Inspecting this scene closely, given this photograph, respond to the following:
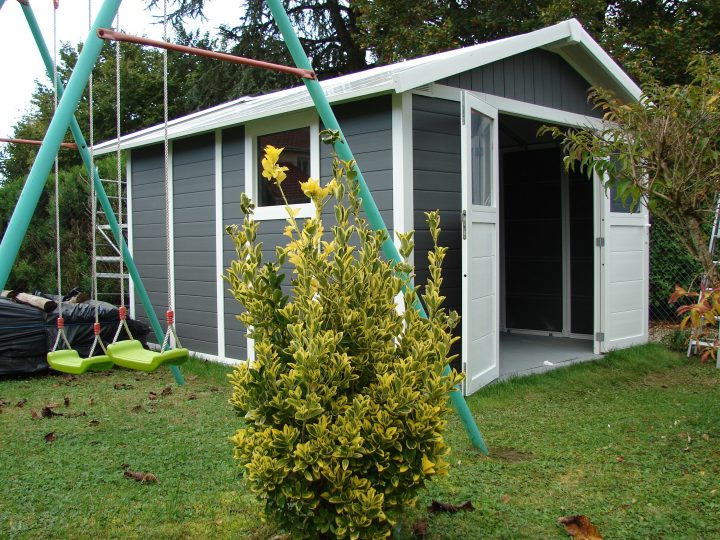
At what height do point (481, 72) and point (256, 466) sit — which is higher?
point (481, 72)

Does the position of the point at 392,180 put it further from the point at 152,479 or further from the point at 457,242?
the point at 152,479

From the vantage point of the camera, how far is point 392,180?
18.4 feet

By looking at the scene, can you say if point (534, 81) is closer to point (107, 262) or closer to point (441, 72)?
point (441, 72)

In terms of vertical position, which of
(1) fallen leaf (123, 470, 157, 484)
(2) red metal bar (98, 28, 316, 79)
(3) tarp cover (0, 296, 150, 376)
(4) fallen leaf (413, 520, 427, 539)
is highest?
(2) red metal bar (98, 28, 316, 79)

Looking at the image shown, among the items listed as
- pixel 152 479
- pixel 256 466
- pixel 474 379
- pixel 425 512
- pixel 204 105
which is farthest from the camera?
pixel 204 105

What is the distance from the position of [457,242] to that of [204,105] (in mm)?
13450

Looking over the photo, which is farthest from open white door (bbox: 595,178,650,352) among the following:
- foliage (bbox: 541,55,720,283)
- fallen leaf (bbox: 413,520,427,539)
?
fallen leaf (bbox: 413,520,427,539)

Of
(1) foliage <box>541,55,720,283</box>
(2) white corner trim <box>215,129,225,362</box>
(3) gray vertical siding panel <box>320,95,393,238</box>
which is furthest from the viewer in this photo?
(2) white corner trim <box>215,129,225,362</box>

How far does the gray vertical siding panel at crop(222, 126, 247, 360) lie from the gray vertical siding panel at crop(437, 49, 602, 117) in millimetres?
2371

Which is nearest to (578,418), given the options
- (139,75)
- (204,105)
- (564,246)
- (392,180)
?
(392,180)

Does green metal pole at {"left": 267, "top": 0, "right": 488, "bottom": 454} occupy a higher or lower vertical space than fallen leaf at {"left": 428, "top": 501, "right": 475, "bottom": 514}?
higher

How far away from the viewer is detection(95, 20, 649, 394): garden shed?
5.62 metres

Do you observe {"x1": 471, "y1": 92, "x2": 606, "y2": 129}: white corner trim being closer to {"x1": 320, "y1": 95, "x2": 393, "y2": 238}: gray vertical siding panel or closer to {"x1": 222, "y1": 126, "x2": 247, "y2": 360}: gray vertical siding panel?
{"x1": 320, "y1": 95, "x2": 393, "y2": 238}: gray vertical siding panel

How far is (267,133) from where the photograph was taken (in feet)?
22.4
